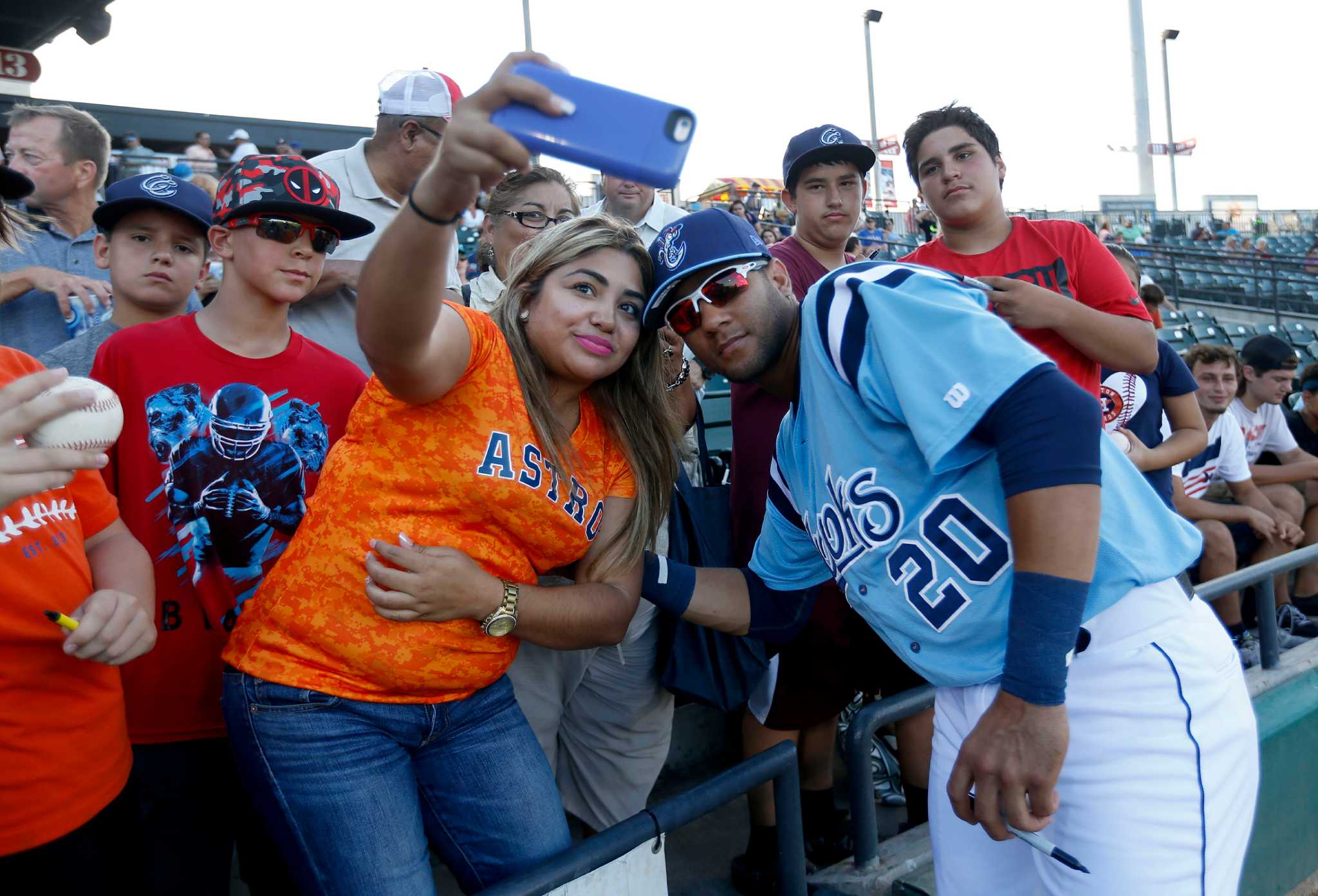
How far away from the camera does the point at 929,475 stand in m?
1.65

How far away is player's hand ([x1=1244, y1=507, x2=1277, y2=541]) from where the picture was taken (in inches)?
198

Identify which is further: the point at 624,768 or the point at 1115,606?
the point at 624,768

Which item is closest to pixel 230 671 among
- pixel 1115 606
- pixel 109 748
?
pixel 109 748

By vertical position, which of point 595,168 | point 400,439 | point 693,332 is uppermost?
point 595,168

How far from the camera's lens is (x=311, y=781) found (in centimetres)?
167

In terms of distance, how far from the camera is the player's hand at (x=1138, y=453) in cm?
354

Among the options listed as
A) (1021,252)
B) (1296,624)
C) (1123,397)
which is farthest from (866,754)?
(1296,624)

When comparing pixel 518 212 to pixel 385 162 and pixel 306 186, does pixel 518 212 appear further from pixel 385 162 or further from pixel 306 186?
pixel 306 186

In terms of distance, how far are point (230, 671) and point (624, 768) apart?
134 cm

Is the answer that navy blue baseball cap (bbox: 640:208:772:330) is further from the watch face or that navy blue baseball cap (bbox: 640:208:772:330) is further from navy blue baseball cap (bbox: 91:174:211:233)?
navy blue baseball cap (bbox: 91:174:211:233)

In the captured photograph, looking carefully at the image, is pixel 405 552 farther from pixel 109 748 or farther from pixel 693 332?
pixel 693 332

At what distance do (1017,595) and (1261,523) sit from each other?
454 cm

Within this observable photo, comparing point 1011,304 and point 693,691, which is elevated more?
point 1011,304

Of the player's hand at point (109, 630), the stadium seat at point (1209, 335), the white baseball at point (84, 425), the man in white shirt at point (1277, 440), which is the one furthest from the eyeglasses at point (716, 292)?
the stadium seat at point (1209, 335)
